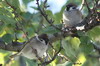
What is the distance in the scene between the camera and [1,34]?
2.65 meters

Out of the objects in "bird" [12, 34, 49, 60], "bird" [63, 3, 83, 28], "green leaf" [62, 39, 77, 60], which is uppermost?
"green leaf" [62, 39, 77, 60]

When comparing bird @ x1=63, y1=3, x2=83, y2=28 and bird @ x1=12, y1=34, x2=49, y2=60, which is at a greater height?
bird @ x1=63, y1=3, x2=83, y2=28

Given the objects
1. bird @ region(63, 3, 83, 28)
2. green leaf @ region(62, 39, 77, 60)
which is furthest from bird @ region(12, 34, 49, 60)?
green leaf @ region(62, 39, 77, 60)

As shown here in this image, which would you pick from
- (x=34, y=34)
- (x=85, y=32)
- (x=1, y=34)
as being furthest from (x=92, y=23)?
(x=1, y=34)

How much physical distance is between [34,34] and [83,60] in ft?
3.94

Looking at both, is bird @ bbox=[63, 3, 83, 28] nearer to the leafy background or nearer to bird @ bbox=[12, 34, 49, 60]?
the leafy background

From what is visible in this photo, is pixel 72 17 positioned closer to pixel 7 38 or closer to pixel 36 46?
pixel 36 46

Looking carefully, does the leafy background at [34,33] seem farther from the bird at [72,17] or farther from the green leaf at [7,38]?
the bird at [72,17]

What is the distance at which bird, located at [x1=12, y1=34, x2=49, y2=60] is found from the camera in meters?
2.52

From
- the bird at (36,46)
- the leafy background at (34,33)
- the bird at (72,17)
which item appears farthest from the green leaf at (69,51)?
the bird at (72,17)

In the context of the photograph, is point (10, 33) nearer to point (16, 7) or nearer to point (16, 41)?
point (16, 41)

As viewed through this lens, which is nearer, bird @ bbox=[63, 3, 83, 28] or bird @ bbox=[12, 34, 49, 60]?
bird @ bbox=[12, 34, 49, 60]

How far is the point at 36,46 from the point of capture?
2613 mm

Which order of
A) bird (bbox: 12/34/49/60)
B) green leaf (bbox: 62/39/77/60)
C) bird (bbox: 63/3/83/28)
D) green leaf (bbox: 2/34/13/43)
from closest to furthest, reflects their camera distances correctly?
green leaf (bbox: 62/39/77/60)
green leaf (bbox: 2/34/13/43)
bird (bbox: 12/34/49/60)
bird (bbox: 63/3/83/28)
